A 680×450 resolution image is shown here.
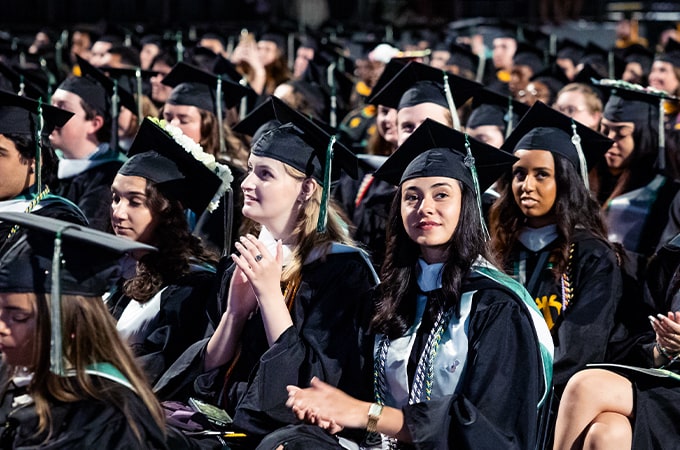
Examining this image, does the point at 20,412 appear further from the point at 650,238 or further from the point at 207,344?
the point at 650,238

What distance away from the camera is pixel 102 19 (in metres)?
19.5

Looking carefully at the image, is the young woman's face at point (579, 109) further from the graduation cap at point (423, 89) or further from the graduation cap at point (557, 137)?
the graduation cap at point (557, 137)

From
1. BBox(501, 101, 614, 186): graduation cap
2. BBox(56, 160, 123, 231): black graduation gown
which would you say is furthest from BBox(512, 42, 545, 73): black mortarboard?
BBox(501, 101, 614, 186): graduation cap

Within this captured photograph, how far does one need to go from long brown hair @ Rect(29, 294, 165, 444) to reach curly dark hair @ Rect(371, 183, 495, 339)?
3.18 ft

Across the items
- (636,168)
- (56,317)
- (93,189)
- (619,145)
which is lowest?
(93,189)

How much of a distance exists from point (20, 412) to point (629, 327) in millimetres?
2539

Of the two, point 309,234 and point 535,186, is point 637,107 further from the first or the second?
point 309,234

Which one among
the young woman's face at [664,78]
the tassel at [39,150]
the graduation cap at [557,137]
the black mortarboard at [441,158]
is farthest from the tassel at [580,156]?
the young woman's face at [664,78]

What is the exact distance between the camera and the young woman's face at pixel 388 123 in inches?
230

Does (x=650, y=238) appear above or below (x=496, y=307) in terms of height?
below

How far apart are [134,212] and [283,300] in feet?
3.37

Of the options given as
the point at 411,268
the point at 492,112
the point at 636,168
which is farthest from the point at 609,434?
the point at 492,112

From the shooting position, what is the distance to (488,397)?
3070 mm

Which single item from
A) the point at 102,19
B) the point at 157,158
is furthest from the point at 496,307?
the point at 102,19
